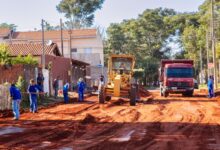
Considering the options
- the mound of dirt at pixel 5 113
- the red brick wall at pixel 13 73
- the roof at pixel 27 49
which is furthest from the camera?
the roof at pixel 27 49

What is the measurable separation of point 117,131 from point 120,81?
13.7 metres

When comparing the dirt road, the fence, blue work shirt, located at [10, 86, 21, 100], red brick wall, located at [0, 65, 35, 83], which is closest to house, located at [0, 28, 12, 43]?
red brick wall, located at [0, 65, 35, 83]

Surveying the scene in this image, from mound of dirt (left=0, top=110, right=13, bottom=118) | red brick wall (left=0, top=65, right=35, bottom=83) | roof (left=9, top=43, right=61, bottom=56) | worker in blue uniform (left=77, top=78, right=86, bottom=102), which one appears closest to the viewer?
mound of dirt (left=0, top=110, right=13, bottom=118)

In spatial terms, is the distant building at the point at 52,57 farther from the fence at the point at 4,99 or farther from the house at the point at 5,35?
the house at the point at 5,35

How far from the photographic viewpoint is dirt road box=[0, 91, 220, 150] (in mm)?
12875

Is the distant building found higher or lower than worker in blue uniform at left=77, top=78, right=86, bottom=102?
higher

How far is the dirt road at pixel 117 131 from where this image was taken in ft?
42.2

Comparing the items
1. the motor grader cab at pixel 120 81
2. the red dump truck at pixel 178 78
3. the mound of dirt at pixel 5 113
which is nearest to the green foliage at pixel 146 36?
the red dump truck at pixel 178 78

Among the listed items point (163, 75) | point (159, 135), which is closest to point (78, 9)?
point (163, 75)

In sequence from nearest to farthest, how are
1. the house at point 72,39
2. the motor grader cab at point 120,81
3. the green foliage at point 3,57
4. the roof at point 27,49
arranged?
1. the motor grader cab at point 120,81
2. the green foliage at point 3,57
3. the roof at point 27,49
4. the house at point 72,39

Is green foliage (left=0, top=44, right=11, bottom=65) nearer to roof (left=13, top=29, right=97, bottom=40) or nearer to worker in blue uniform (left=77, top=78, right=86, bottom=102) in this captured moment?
worker in blue uniform (left=77, top=78, right=86, bottom=102)

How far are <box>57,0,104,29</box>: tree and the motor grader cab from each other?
64.4 m

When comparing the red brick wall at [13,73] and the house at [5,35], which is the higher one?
the house at [5,35]

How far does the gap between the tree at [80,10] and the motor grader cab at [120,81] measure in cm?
6442
